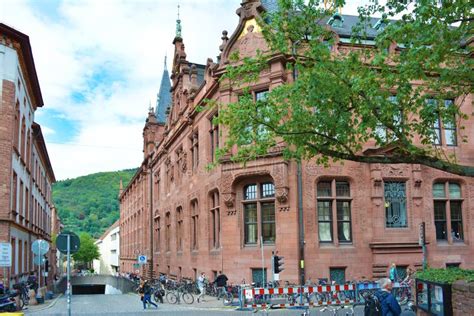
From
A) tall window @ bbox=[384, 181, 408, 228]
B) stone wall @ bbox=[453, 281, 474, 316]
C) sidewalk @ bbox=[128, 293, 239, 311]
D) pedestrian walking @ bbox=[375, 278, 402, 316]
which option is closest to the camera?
pedestrian walking @ bbox=[375, 278, 402, 316]

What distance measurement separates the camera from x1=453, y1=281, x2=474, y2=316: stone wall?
11.9 meters

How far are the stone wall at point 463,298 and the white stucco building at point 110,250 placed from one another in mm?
88269

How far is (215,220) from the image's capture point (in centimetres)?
3167

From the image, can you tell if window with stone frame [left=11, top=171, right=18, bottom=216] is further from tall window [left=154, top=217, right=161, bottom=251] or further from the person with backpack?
tall window [left=154, top=217, right=161, bottom=251]

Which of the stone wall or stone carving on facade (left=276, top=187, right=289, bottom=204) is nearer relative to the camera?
the stone wall

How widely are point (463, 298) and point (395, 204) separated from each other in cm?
1548

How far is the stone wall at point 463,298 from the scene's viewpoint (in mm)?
11891

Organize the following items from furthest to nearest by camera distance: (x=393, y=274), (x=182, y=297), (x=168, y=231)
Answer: (x=168, y=231) → (x=182, y=297) → (x=393, y=274)

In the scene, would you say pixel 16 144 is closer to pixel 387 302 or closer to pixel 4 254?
pixel 4 254

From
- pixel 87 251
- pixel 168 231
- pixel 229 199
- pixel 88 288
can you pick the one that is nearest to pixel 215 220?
pixel 229 199

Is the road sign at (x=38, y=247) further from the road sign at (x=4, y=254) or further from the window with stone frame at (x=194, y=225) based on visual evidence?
the window with stone frame at (x=194, y=225)

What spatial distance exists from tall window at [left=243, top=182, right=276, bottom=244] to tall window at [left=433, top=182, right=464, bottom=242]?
8318 millimetres

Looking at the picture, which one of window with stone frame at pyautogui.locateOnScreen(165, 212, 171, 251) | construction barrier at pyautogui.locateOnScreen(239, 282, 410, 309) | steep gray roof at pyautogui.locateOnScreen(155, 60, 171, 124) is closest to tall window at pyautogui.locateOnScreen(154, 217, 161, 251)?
window with stone frame at pyautogui.locateOnScreen(165, 212, 171, 251)

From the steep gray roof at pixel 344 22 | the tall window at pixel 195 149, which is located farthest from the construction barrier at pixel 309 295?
the tall window at pixel 195 149
